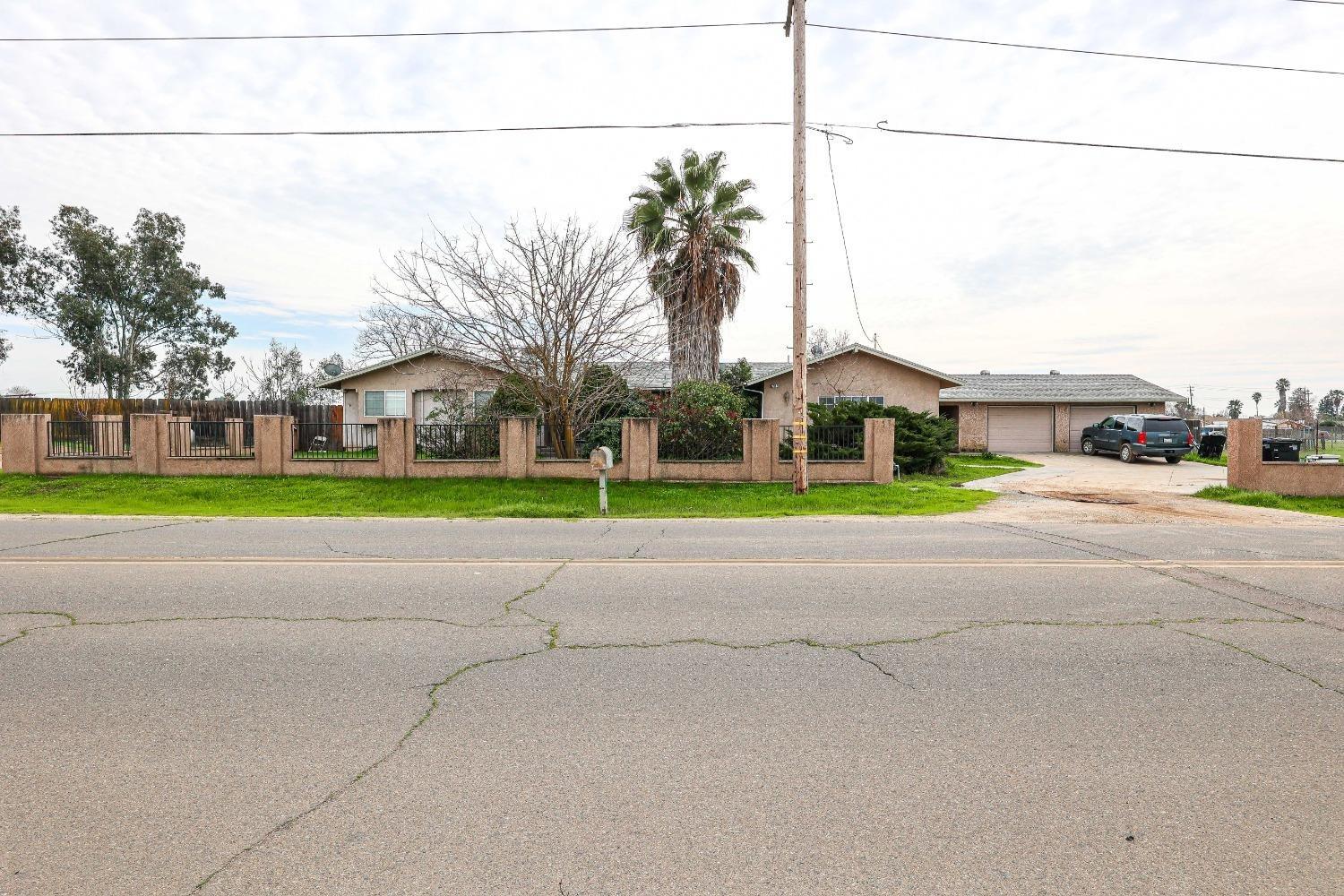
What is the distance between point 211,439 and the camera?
19.8m

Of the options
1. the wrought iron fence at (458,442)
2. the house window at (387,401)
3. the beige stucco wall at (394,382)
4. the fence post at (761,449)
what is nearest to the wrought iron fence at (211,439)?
the wrought iron fence at (458,442)

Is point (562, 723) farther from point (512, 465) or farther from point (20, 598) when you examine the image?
point (512, 465)

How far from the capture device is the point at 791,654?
509cm

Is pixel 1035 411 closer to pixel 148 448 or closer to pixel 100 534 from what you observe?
pixel 148 448

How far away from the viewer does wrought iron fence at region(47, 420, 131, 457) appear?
1928 centimetres

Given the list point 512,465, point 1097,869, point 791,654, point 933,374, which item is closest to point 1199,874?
point 1097,869

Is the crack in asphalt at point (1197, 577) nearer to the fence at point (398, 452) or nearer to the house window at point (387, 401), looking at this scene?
the fence at point (398, 452)

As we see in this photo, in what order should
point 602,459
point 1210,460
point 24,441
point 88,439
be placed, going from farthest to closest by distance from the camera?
point 1210,460 < point 88,439 < point 24,441 < point 602,459

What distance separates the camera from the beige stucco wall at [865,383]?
30375 millimetres

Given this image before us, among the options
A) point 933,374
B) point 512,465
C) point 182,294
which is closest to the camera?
point 512,465

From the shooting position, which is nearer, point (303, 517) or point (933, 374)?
point (303, 517)

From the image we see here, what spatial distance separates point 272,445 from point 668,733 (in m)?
17.9

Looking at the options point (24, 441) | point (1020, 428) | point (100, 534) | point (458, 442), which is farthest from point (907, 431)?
point (24, 441)

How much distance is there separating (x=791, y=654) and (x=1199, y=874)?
259 centimetres
